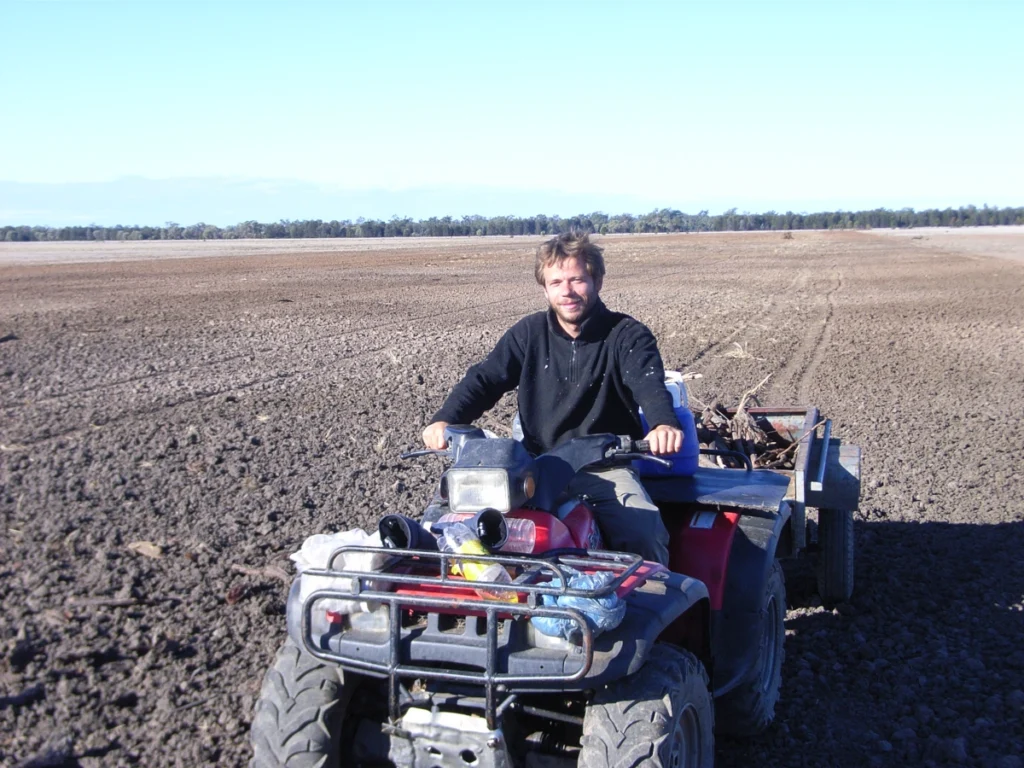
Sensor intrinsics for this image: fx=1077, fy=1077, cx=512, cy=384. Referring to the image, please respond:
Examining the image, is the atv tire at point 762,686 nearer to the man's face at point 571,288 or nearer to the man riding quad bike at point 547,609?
the man riding quad bike at point 547,609

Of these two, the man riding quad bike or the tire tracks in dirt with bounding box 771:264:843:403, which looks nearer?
the man riding quad bike

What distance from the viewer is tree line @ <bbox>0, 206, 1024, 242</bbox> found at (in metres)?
102

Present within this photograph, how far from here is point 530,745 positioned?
11.0 feet

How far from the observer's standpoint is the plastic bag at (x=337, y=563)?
3.31m

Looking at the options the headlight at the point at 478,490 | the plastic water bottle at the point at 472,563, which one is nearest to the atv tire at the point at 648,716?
the plastic water bottle at the point at 472,563

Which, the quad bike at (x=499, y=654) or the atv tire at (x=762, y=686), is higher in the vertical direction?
the quad bike at (x=499, y=654)

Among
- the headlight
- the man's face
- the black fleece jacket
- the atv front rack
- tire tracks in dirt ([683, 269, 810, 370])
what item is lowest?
tire tracks in dirt ([683, 269, 810, 370])

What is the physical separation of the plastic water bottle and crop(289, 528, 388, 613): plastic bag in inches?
8.3

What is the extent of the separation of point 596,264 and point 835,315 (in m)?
17.8

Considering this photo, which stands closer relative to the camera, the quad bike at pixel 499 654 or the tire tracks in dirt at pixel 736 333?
the quad bike at pixel 499 654

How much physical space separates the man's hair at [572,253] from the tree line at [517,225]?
300 feet

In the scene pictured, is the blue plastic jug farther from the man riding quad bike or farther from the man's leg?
the man's leg

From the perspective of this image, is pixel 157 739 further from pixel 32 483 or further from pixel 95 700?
pixel 32 483

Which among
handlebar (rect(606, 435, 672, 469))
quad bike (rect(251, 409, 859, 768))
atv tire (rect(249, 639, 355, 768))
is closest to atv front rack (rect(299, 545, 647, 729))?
quad bike (rect(251, 409, 859, 768))
